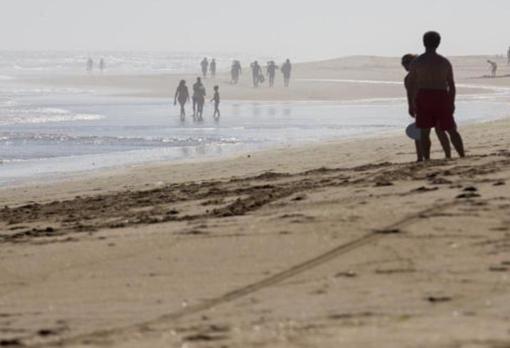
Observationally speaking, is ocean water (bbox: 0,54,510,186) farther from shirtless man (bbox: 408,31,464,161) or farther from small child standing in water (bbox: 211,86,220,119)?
shirtless man (bbox: 408,31,464,161)

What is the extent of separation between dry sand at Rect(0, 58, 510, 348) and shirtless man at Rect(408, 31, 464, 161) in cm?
101

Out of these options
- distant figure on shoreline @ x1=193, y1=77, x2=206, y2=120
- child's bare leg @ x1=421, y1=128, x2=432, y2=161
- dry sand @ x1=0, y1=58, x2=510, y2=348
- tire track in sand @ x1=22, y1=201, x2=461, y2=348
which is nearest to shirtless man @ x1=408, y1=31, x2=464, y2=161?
child's bare leg @ x1=421, y1=128, x2=432, y2=161

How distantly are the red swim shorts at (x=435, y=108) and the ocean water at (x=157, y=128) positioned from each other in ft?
26.4

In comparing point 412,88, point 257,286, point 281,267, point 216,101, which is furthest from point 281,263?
point 216,101

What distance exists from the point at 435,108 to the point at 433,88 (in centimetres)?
22

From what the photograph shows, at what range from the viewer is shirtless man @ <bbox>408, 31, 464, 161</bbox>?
1390 cm

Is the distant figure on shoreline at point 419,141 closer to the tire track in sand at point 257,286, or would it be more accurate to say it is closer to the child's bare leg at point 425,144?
the child's bare leg at point 425,144

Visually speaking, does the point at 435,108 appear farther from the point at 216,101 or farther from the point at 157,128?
the point at 216,101

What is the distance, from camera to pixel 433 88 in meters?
14.0

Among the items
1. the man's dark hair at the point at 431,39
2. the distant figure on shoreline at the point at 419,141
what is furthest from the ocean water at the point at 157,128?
the man's dark hair at the point at 431,39

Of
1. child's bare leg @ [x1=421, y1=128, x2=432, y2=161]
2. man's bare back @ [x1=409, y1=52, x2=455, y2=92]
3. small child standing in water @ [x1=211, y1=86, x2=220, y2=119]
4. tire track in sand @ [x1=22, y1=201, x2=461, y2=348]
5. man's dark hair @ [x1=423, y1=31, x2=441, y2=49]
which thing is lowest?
small child standing in water @ [x1=211, y1=86, x2=220, y2=119]

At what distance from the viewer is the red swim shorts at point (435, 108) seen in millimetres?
14016

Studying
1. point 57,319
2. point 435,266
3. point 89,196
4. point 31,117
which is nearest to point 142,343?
point 57,319

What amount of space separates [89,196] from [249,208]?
5.46 m
